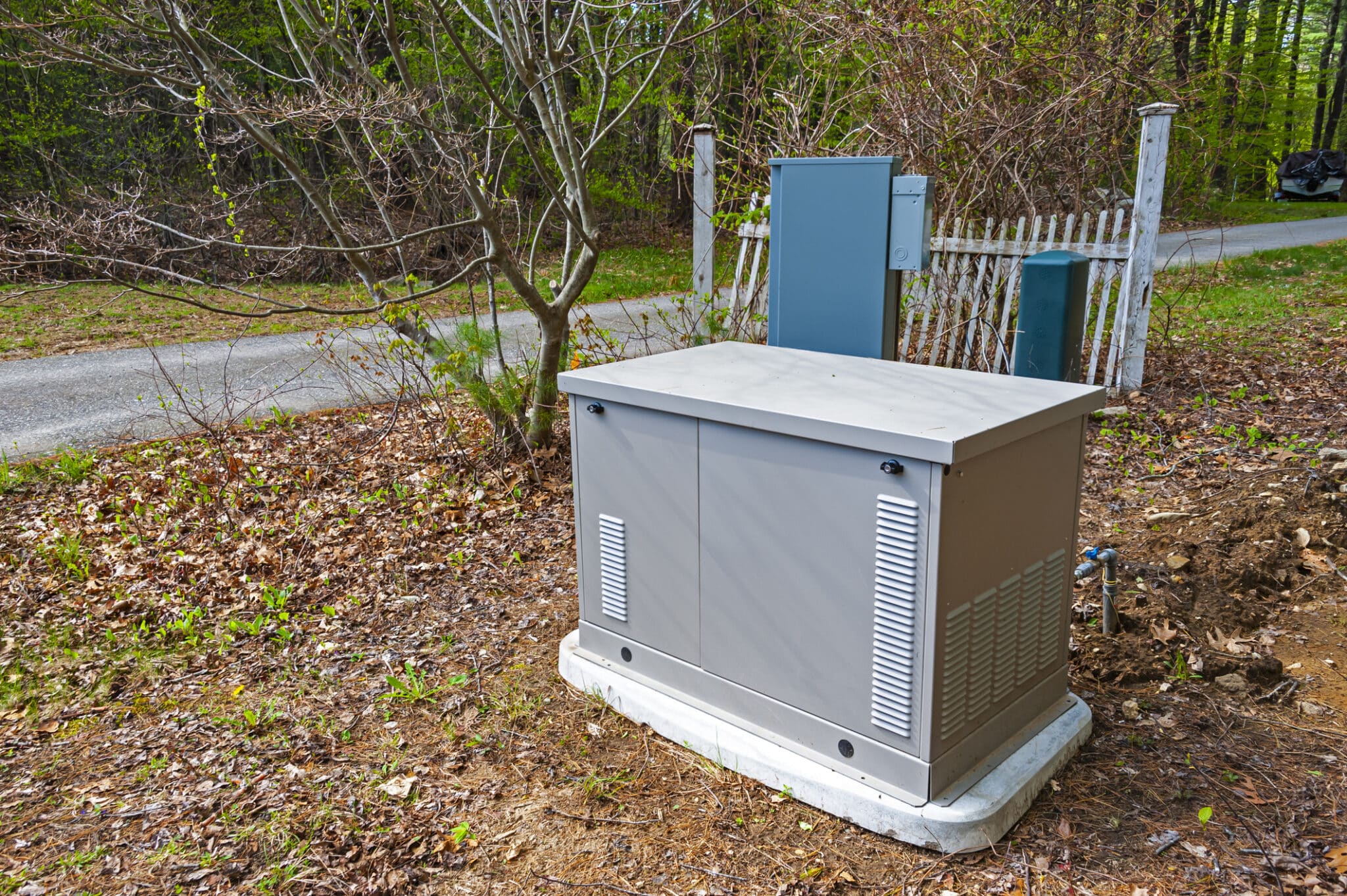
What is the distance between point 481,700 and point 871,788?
155 cm

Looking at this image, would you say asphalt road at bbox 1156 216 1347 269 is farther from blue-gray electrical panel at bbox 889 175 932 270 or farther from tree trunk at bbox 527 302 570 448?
blue-gray electrical panel at bbox 889 175 932 270

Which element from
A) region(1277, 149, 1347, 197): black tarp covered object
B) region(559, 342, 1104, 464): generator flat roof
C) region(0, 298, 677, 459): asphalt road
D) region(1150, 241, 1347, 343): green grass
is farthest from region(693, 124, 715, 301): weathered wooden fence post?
region(1277, 149, 1347, 197): black tarp covered object

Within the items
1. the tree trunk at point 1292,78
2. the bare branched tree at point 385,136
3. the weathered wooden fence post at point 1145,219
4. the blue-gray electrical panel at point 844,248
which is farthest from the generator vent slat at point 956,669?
the tree trunk at point 1292,78

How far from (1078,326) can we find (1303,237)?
1610 cm

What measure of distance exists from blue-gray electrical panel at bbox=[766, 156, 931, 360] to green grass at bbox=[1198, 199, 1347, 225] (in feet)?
55.6

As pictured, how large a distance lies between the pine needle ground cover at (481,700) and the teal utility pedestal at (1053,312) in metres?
1.15

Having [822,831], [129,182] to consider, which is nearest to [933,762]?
[822,831]

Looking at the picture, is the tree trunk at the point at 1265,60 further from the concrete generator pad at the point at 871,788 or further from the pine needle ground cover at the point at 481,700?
the concrete generator pad at the point at 871,788

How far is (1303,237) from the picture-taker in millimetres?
16312

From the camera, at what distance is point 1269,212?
22078 millimetres

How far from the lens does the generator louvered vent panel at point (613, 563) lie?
10.9 ft

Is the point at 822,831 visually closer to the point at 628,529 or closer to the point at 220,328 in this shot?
the point at 628,529

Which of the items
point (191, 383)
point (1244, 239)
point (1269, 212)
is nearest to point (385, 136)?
point (191, 383)

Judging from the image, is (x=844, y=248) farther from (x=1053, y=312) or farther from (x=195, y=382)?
(x=195, y=382)
